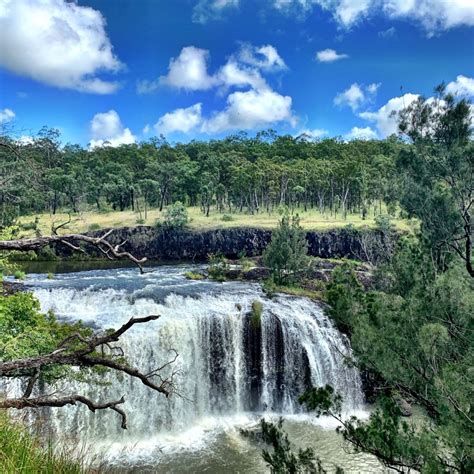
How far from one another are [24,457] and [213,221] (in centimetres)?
5928

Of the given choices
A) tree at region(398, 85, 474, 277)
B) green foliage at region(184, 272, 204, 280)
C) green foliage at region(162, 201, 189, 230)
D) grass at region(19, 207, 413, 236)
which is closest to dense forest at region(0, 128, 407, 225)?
grass at region(19, 207, 413, 236)

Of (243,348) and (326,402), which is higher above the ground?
(326,402)

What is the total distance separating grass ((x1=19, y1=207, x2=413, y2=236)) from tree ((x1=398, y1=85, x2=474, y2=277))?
42748 mm

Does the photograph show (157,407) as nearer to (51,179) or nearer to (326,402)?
(326,402)

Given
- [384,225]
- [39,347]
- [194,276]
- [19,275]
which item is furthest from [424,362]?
[384,225]

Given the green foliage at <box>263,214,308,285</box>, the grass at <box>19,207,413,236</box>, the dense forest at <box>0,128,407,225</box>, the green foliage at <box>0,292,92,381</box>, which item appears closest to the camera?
the green foliage at <box>0,292,92,381</box>

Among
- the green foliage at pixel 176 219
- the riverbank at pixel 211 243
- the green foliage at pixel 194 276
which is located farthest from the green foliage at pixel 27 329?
the green foliage at pixel 176 219

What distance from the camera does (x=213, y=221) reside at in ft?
207

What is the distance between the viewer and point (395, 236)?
1977 inches

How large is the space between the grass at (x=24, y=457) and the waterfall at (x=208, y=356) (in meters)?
13.2

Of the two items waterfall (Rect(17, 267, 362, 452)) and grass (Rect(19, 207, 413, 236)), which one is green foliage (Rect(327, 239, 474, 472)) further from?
grass (Rect(19, 207, 413, 236))

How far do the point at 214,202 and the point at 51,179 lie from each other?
91.2 feet

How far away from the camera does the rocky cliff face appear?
179 ft

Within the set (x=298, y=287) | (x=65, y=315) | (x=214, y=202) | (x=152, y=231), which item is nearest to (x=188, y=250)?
(x=152, y=231)
